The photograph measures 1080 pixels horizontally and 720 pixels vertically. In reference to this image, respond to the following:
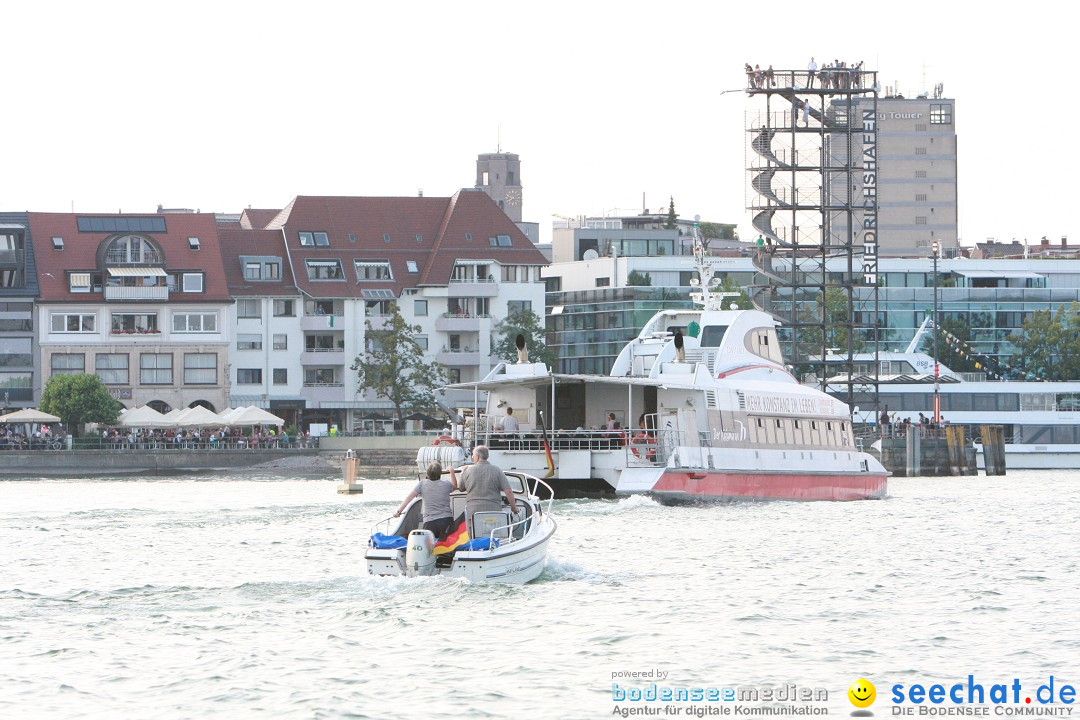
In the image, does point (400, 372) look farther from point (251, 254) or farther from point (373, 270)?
point (251, 254)

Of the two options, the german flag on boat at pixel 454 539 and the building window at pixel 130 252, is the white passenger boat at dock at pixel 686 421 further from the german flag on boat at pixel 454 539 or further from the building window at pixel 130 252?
the building window at pixel 130 252

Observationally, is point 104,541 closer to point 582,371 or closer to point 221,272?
point 221,272

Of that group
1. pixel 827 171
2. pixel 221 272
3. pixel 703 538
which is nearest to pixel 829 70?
pixel 827 171

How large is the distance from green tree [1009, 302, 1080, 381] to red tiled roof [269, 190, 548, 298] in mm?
32474

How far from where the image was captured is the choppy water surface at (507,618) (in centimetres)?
1864

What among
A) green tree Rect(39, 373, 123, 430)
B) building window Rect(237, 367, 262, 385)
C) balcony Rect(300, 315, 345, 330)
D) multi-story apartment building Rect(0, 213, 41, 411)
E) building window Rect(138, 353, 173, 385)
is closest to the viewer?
green tree Rect(39, 373, 123, 430)

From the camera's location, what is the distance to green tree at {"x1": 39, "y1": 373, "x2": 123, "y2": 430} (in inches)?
3438

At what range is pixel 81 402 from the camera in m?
87.2

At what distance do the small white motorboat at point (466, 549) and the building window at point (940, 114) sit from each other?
491 feet

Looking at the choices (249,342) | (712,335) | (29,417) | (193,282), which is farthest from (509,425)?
(249,342)

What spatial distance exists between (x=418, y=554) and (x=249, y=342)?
7776 centimetres

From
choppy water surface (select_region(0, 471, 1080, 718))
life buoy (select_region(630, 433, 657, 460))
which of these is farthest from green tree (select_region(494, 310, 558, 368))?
choppy water surface (select_region(0, 471, 1080, 718))

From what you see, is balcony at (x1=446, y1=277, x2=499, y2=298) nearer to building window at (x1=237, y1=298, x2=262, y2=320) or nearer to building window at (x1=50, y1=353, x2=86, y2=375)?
building window at (x1=237, y1=298, x2=262, y2=320)

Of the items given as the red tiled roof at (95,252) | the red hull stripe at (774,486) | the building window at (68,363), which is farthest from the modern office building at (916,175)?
the red hull stripe at (774,486)
